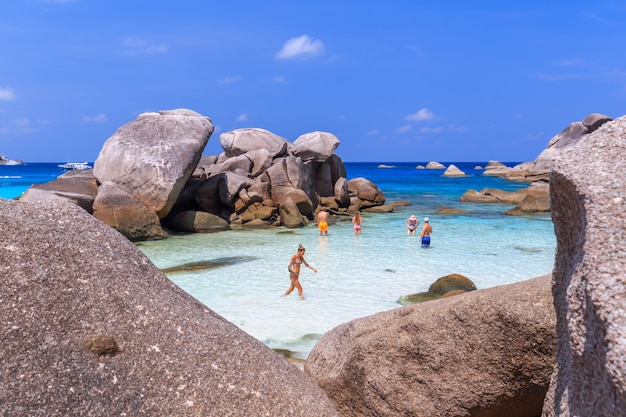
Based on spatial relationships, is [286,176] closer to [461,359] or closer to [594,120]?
[461,359]

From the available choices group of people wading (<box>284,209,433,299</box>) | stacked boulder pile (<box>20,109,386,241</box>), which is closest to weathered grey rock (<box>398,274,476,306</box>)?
group of people wading (<box>284,209,433,299</box>)

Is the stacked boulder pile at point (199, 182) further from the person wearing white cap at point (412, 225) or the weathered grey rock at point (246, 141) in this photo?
the person wearing white cap at point (412, 225)

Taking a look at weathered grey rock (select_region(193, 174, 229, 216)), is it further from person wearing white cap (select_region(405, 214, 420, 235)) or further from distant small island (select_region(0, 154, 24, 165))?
distant small island (select_region(0, 154, 24, 165))

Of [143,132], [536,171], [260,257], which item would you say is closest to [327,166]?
[143,132]

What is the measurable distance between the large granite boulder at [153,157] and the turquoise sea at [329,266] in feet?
5.29

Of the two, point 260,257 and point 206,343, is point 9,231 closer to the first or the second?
point 206,343

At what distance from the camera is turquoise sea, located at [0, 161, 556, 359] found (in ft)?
32.9

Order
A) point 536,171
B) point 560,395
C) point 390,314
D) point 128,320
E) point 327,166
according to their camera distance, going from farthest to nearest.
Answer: point 536,171, point 327,166, point 390,314, point 128,320, point 560,395

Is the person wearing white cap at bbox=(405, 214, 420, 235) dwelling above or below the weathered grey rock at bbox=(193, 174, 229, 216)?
below

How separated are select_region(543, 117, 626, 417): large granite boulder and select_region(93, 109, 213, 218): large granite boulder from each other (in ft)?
57.1

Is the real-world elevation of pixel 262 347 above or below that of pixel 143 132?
below

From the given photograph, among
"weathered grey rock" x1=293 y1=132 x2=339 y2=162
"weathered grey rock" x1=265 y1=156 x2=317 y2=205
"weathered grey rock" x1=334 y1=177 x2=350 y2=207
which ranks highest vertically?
"weathered grey rock" x1=293 y1=132 x2=339 y2=162

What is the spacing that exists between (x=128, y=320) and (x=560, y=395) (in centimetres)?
217

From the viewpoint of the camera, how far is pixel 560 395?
2.29m
